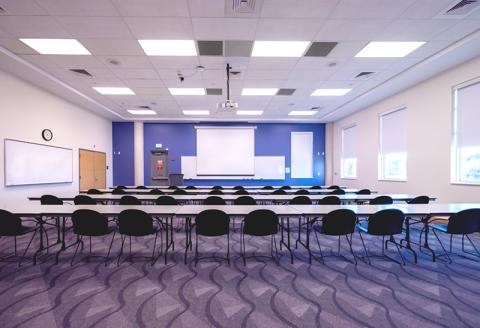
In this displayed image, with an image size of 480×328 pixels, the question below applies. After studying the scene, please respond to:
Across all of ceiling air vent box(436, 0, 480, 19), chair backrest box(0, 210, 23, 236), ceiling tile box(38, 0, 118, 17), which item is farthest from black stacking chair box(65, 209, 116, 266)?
ceiling air vent box(436, 0, 480, 19)

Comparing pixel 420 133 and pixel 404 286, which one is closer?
pixel 404 286

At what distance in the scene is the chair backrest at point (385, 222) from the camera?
10.9ft

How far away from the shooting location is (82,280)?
2.93 m

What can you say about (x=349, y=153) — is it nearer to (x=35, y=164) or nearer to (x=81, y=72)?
(x=81, y=72)

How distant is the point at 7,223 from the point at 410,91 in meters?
9.00

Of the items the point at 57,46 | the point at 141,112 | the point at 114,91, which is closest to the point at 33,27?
the point at 57,46

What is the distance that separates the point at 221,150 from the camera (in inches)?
430

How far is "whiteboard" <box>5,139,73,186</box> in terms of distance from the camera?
5746mm

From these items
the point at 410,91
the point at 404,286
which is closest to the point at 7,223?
the point at 404,286

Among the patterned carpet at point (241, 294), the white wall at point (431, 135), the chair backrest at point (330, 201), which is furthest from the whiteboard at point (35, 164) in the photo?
the white wall at point (431, 135)

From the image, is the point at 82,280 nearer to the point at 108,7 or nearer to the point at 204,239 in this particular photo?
the point at 204,239

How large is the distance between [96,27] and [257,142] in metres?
7.98

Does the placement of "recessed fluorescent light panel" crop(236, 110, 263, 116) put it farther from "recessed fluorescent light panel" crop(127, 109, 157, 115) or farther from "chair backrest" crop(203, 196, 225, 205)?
→ "chair backrest" crop(203, 196, 225, 205)

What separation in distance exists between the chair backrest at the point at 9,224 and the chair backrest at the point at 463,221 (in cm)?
586
